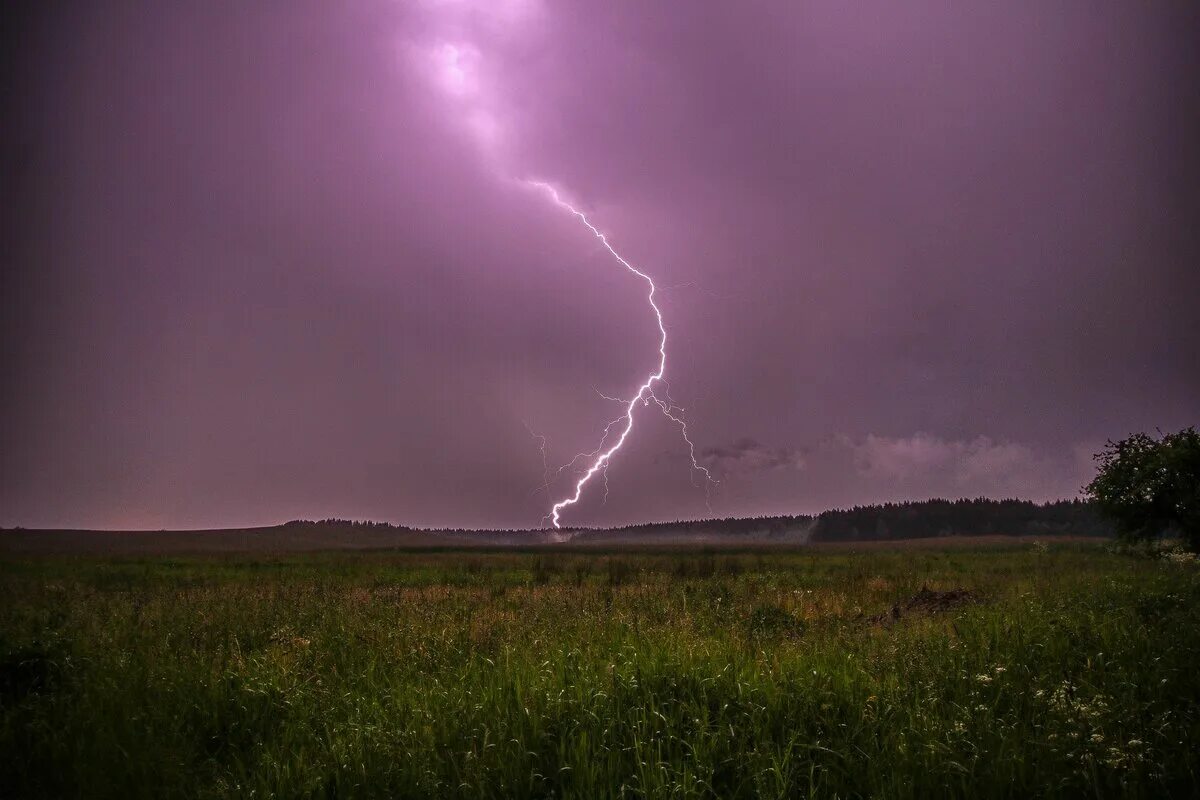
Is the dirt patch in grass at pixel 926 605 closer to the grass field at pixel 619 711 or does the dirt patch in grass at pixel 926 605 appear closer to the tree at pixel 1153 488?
the grass field at pixel 619 711

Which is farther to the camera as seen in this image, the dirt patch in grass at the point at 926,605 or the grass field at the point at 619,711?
the dirt patch in grass at the point at 926,605

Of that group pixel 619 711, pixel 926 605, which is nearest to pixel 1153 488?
pixel 926 605

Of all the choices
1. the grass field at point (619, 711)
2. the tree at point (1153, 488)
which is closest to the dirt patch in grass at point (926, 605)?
the grass field at point (619, 711)

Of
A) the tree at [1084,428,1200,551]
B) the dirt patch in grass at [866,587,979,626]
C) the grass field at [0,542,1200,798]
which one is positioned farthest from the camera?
the tree at [1084,428,1200,551]

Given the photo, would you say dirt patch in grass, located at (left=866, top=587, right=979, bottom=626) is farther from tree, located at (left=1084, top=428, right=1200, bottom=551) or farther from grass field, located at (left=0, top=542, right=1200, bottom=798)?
tree, located at (left=1084, top=428, right=1200, bottom=551)

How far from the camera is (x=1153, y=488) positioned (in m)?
25.4

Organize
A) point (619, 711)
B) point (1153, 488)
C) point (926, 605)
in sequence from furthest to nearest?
point (1153, 488)
point (926, 605)
point (619, 711)

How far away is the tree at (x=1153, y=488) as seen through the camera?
2448cm

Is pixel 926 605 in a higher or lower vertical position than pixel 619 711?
lower

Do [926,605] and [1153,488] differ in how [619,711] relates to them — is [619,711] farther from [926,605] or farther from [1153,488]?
[1153,488]

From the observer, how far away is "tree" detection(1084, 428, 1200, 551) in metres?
24.5

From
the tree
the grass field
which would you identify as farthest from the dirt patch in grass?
the tree

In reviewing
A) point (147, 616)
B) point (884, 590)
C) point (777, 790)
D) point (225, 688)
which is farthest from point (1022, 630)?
point (147, 616)

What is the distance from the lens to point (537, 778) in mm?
4074
